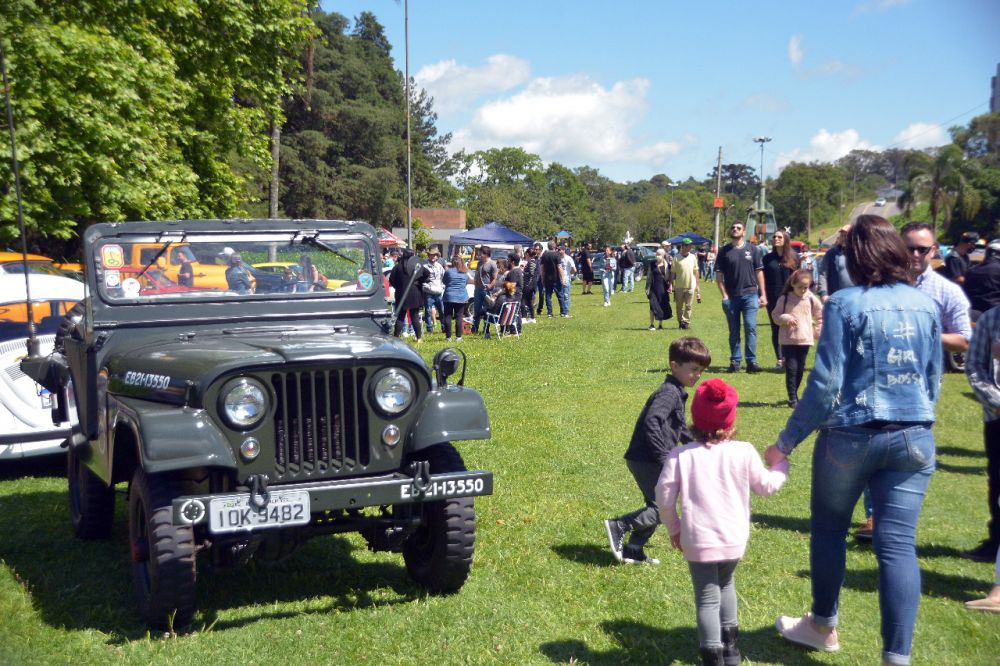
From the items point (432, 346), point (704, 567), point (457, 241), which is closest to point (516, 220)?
point (457, 241)

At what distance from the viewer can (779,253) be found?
13.0 m

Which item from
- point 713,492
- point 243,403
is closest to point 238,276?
point 243,403

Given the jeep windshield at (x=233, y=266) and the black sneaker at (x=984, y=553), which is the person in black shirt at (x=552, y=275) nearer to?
the jeep windshield at (x=233, y=266)

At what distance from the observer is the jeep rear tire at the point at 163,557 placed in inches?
178

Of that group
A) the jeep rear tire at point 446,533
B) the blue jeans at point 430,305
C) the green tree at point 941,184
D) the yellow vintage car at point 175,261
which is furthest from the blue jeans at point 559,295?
the green tree at point 941,184

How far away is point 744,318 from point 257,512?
986 cm

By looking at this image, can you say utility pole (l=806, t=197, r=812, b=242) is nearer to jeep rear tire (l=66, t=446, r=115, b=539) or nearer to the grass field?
the grass field

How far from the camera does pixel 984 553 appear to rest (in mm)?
5719

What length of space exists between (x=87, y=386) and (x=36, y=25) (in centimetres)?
1206

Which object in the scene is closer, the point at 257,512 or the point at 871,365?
the point at 871,365

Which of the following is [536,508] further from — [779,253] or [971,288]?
[779,253]

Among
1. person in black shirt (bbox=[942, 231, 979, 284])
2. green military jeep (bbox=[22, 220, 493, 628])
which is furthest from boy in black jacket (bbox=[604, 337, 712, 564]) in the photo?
person in black shirt (bbox=[942, 231, 979, 284])

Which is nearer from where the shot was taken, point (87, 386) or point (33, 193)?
point (87, 386)

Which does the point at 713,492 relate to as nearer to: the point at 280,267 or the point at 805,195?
the point at 280,267
